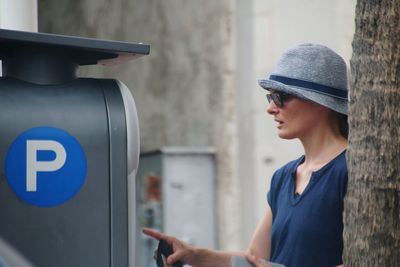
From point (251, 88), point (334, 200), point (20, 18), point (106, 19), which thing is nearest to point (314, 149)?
point (334, 200)

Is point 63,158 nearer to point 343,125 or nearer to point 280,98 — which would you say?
point 280,98

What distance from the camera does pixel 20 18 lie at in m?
5.03

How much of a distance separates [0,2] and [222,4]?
496 centimetres

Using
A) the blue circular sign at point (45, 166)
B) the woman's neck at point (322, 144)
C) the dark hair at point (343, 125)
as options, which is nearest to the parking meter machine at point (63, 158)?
the blue circular sign at point (45, 166)

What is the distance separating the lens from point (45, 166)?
3609 millimetres

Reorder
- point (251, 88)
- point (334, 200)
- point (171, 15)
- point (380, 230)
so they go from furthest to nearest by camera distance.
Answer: point (171, 15)
point (251, 88)
point (334, 200)
point (380, 230)

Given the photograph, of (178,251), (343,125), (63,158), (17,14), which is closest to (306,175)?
(343,125)

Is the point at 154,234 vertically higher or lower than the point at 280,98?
lower

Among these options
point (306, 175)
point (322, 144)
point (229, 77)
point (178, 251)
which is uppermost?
point (229, 77)

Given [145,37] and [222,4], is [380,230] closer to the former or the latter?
[222,4]

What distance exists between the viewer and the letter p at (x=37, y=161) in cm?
359

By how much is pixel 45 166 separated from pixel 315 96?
39.1 inches

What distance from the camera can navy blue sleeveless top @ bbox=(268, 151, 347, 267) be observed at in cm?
359

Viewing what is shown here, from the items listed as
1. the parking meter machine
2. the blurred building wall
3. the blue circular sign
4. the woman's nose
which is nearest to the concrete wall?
the parking meter machine
